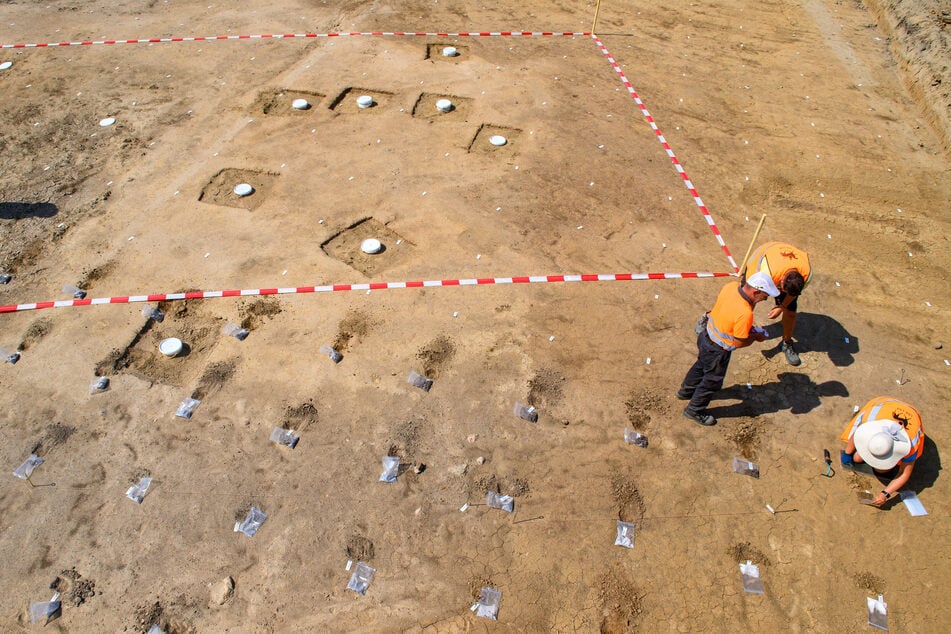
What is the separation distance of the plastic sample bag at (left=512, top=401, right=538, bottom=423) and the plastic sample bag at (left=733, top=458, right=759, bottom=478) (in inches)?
84.6

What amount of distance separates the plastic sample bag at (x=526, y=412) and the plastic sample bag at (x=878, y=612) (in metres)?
3.42

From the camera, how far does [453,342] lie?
688cm

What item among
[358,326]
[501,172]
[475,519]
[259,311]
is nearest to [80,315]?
[259,311]

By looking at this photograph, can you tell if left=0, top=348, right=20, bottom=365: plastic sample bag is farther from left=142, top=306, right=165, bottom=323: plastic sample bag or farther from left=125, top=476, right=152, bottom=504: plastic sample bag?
left=125, top=476, right=152, bottom=504: plastic sample bag

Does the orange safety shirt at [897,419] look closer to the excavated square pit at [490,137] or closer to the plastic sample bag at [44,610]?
the excavated square pit at [490,137]

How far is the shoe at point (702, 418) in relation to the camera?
6.11 metres

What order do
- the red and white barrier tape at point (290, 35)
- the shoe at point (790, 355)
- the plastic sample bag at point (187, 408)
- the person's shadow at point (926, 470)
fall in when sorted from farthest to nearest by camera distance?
the red and white barrier tape at point (290, 35)
the shoe at point (790, 355)
the plastic sample bag at point (187, 408)
the person's shadow at point (926, 470)

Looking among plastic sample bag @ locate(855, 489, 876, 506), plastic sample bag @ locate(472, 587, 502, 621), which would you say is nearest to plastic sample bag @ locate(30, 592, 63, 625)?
plastic sample bag @ locate(472, 587, 502, 621)

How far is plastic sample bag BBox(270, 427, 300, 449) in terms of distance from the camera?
5.88m

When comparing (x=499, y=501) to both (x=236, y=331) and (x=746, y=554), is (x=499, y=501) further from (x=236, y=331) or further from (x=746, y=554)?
(x=236, y=331)

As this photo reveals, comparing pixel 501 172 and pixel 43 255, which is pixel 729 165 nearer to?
pixel 501 172

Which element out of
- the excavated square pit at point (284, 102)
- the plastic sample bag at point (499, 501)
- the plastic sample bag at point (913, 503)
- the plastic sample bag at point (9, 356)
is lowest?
the plastic sample bag at point (499, 501)

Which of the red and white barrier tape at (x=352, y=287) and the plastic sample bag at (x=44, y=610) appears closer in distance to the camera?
the plastic sample bag at (x=44, y=610)

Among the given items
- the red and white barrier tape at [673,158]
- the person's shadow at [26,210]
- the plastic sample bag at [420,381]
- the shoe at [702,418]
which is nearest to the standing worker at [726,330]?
the shoe at [702,418]
